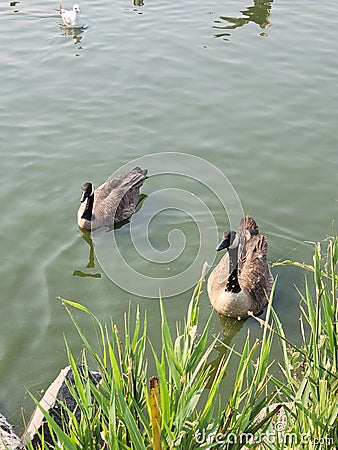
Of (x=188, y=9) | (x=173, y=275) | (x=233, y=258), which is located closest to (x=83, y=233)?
(x=173, y=275)

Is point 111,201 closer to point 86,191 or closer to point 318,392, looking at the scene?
point 86,191

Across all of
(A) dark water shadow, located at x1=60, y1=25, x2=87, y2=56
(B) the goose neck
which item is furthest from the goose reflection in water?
(A) dark water shadow, located at x1=60, y1=25, x2=87, y2=56

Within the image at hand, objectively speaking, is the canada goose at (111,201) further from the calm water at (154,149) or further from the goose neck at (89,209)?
the calm water at (154,149)

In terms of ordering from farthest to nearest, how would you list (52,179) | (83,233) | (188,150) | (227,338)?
(188,150) → (52,179) → (83,233) → (227,338)

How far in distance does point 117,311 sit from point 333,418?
4068 mm

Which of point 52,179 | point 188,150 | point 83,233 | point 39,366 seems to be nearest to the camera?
point 39,366

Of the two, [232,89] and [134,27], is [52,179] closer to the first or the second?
[232,89]

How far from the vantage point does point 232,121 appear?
33.7ft

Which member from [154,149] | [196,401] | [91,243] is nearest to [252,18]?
[154,149]

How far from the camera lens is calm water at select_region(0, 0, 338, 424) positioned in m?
6.72

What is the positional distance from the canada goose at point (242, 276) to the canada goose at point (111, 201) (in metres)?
1.82

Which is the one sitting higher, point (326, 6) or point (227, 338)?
point (326, 6)

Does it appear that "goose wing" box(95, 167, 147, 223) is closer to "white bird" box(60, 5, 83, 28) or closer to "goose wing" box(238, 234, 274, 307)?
"goose wing" box(238, 234, 274, 307)

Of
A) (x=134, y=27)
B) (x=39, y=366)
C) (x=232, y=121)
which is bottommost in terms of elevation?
(x=39, y=366)
